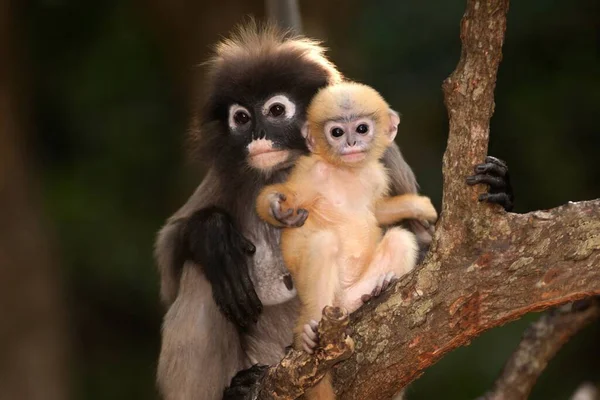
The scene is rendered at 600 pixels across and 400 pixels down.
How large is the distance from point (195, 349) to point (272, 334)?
0.45 m

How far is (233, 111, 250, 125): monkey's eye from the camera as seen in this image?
196 inches

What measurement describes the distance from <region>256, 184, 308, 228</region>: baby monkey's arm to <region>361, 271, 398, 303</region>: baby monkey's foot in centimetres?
37

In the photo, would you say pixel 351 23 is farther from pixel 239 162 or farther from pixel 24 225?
pixel 239 162

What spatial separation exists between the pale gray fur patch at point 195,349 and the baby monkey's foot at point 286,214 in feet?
3.76

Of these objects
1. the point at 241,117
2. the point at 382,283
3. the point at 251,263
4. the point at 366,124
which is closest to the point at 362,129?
the point at 366,124

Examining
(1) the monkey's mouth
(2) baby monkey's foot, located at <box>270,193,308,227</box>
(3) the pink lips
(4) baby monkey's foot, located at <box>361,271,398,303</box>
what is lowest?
(4) baby monkey's foot, located at <box>361,271,398,303</box>

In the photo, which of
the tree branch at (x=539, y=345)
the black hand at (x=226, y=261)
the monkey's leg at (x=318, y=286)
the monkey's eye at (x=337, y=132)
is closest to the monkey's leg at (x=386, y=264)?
the monkey's leg at (x=318, y=286)

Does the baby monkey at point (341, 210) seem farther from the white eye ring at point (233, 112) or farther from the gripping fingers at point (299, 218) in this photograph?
the white eye ring at point (233, 112)

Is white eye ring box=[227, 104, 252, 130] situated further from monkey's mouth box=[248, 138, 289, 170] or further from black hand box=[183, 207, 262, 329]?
black hand box=[183, 207, 262, 329]

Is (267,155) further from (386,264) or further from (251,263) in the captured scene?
(386,264)

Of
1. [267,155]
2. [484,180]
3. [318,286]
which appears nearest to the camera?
[484,180]

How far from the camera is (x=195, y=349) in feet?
16.3

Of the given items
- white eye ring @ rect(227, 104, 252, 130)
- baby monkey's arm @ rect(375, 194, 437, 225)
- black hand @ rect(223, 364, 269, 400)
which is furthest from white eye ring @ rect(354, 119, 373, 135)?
black hand @ rect(223, 364, 269, 400)

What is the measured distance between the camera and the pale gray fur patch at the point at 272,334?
5.21 metres
